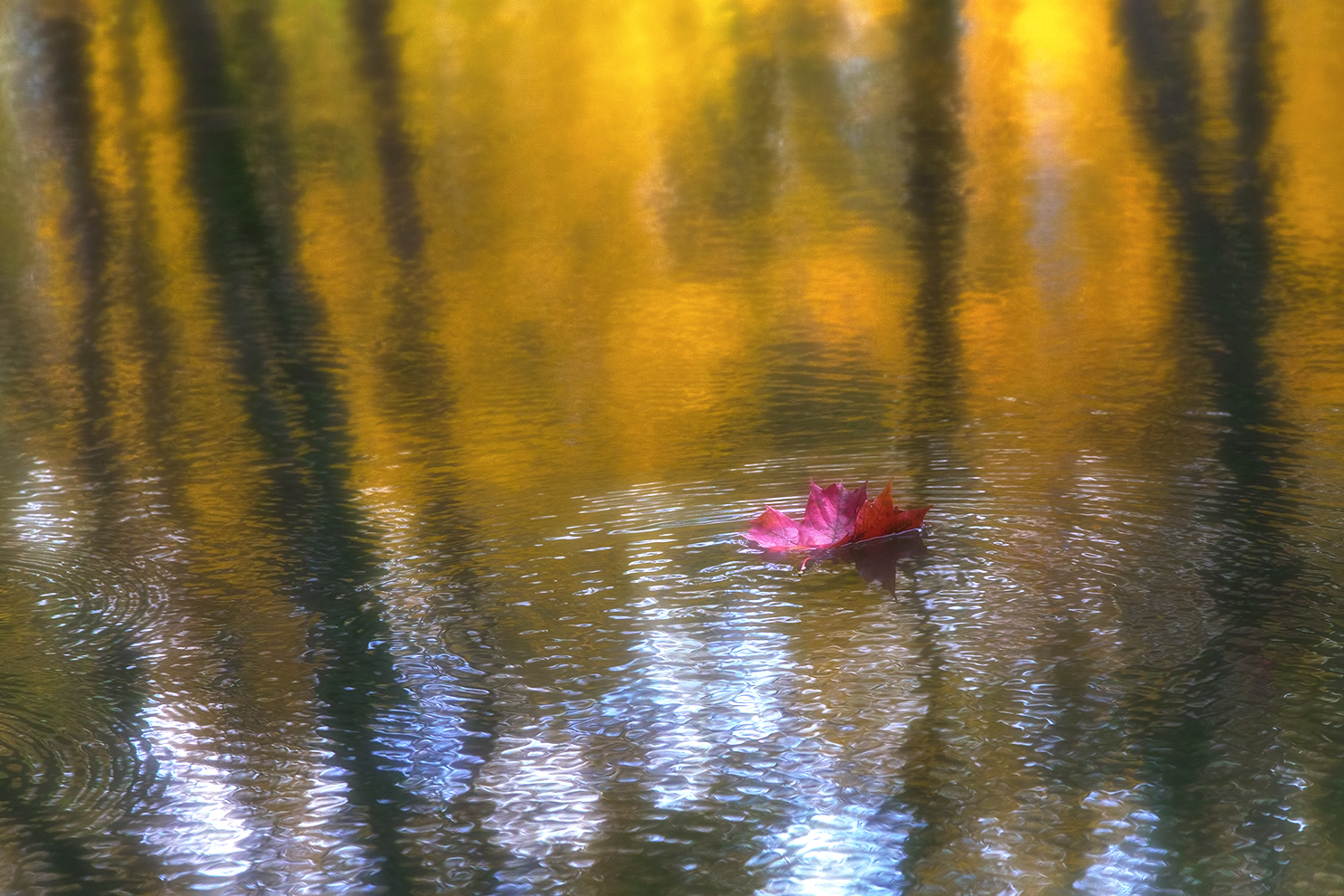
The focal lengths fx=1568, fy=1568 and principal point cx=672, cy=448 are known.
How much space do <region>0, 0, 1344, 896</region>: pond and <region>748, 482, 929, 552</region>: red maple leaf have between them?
0.05m

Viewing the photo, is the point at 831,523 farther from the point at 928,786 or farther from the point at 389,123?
the point at 389,123

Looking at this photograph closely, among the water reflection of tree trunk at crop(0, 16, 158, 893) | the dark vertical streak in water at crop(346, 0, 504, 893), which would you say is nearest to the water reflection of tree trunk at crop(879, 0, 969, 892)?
the dark vertical streak in water at crop(346, 0, 504, 893)

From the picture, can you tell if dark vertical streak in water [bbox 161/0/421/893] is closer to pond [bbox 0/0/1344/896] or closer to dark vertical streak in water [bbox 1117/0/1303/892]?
pond [bbox 0/0/1344/896]

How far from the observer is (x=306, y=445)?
242cm

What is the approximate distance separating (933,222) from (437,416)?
193cm

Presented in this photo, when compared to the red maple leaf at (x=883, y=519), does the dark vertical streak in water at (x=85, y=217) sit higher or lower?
higher

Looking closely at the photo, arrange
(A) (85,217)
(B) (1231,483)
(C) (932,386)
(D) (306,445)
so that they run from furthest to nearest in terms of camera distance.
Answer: (A) (85,217) → (C) (932,386) → (D) (306,445) → (B) (1231,483)

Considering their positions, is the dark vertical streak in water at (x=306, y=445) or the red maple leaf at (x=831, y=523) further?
the red maple leaf at (x=831, y=523)

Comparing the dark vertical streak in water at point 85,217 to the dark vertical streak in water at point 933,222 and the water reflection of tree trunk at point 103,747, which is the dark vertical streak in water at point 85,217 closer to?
the water reflection of tree trunk at point 103,747

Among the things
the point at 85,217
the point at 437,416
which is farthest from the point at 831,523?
the point at 85,217

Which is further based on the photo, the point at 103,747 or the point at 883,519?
the point at 883,519

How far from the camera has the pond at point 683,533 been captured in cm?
125

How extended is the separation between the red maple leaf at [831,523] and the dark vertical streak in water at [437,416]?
0.35 m

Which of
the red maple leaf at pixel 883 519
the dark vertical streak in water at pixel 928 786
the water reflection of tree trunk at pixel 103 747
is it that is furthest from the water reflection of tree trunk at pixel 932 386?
the water reflection of tree trunk at pixel 103 747
